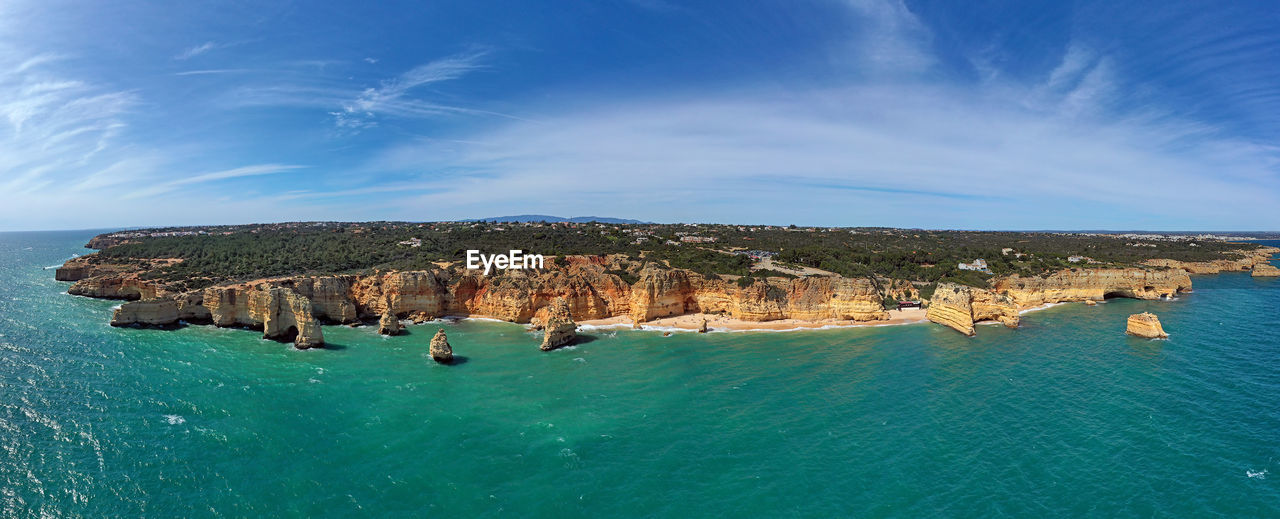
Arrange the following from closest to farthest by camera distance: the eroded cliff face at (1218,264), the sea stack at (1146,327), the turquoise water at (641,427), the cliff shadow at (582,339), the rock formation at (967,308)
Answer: the turquoise water at (641,427)
the sea stack at (1146,327)
the cliff shadow at (582,339)
the rock formation at (967,308)
the eroded cliff face at (1218,264)

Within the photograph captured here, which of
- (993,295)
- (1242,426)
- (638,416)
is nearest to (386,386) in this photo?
(638,416)

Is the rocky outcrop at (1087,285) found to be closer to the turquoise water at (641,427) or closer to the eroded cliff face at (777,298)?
the turquoise water at (641,427)

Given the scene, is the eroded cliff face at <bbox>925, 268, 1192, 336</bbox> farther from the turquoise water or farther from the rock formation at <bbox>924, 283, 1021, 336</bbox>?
the turquoise water

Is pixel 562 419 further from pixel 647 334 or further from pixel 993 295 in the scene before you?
pixel 993 295
